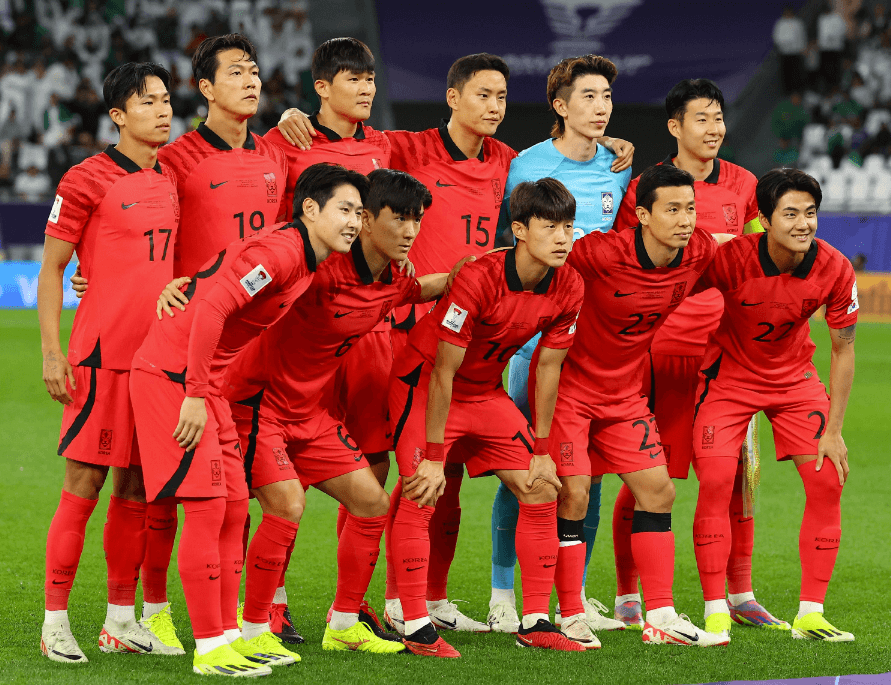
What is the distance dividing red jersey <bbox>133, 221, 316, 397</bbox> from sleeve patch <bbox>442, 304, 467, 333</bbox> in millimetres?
626

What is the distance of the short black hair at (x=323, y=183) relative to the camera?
4.36m

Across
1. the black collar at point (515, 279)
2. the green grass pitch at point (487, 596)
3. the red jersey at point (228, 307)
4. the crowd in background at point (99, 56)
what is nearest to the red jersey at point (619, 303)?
the black collar at point (515, 279)

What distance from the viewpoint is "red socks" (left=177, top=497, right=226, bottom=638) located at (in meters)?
4.03

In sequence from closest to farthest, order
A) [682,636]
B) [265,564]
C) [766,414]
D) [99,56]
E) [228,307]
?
1. [228,307]
2. [265,564]
3. [682,636]
4. [766,414]
5. [99,56]

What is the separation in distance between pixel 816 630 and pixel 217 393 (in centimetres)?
280

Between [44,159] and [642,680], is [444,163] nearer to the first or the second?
[642,680]

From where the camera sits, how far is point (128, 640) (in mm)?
4566

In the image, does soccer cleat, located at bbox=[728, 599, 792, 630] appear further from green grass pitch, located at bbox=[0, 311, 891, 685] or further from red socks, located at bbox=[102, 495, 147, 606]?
red socks, located at bbox=[102, 495, 147, 606]

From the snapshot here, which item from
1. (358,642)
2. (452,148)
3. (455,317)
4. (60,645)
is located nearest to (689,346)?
(455,317)

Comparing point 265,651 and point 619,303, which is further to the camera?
point 619,303

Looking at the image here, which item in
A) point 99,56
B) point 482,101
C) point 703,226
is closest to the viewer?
point 482,101

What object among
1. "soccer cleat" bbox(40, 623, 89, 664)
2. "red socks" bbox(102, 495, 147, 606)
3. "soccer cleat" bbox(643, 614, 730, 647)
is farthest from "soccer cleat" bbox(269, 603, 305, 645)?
"soccer cleat" bbox(643, 614, 730, 647)

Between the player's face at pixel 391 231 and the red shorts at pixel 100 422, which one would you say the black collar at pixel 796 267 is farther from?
the red shorts at pixel 100 422

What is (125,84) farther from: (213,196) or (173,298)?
(173,298)
